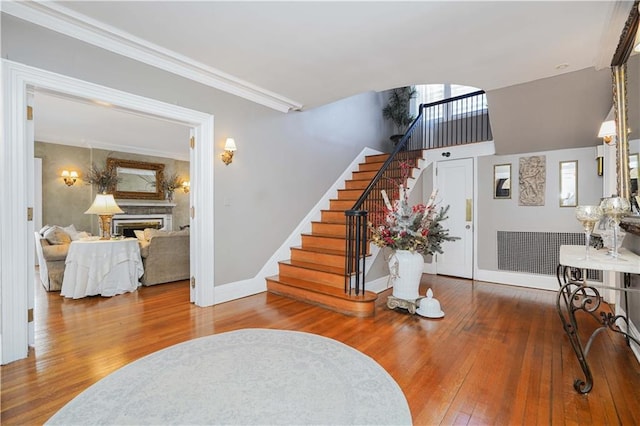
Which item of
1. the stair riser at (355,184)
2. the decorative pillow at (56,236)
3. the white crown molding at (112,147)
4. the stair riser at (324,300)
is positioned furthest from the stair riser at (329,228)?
the white crown molding at (112,147)

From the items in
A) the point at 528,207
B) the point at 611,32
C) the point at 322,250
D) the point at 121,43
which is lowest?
the point at 322,250

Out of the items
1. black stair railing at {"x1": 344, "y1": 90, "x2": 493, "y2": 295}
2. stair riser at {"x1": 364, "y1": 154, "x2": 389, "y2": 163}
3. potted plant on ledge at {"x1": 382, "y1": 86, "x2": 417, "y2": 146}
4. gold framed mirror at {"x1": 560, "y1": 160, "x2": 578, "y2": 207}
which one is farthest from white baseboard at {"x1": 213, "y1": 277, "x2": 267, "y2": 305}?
potted plant on ledge at {"x1": 382, "y1": 86, "x2": 417, "y2": 146}

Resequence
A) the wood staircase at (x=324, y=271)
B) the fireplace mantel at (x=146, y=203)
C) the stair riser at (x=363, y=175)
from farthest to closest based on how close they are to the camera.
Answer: the fireplace mantel at (x=146, y=203)
the stair riser at (x=363, y=175)
the wood staircase at (x=324, y=271)

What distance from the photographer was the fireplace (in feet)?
22.4

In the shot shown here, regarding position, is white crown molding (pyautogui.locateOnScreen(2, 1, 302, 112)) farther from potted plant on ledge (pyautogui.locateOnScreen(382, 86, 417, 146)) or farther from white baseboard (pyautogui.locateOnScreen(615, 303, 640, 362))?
white baseboard (pyautogui.locateOnScreen(615, 303, 640, 362))

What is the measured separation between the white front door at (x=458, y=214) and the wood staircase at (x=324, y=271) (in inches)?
27.2

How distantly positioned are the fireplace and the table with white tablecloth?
3.36 m

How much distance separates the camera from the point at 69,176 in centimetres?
626

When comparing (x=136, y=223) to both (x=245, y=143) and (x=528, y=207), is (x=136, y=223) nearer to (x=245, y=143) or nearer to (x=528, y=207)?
(x=245, y=143)

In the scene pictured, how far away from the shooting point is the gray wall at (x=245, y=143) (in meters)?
2.42

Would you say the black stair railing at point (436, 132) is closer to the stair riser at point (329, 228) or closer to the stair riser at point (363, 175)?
the stair riser at point (329, 228)

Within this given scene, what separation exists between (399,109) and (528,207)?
3705 millimetres

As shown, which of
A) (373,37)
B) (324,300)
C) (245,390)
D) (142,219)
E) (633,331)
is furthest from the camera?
(142,219)

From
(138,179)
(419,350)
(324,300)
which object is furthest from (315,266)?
(138,179)
